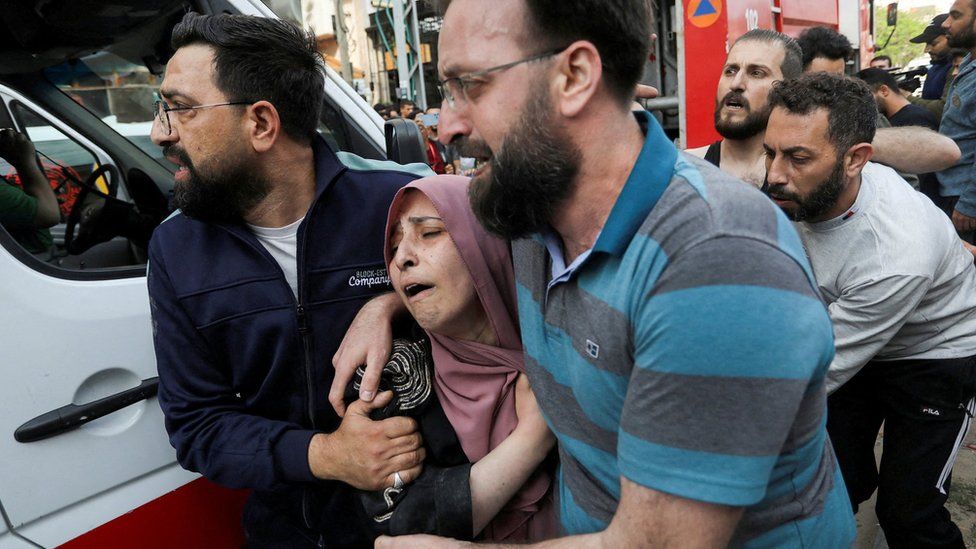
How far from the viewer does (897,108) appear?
417cm

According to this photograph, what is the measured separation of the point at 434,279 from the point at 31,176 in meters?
1.39

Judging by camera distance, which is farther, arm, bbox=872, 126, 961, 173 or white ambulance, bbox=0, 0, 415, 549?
arm, bbox=872, 126, 961, 173

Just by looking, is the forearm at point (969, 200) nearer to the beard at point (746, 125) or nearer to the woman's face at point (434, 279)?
the beard at point (746, 125)

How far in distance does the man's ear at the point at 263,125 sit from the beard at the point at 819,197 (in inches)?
59.1

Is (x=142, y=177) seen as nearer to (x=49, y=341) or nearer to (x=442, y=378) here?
(x=49, y=341)

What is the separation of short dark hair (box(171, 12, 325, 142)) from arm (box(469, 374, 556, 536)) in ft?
3.19

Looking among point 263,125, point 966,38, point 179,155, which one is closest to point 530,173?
point 263,125

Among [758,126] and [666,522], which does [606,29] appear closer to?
[666,522]

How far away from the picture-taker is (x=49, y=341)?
138 cm

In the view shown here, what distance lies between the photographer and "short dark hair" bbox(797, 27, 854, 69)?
12.6 feet

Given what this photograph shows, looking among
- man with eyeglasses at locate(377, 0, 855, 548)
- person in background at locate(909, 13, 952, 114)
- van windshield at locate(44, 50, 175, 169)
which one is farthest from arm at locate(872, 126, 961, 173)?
person in background at locate(909, 13, 952, 114)

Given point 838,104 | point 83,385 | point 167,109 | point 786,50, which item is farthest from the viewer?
point 786,50

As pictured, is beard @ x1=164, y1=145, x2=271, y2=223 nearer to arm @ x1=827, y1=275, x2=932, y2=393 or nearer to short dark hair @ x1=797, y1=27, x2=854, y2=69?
arm @ x1=827, y1=275, x2=932, y2=393

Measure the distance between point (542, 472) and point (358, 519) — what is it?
0.49 m
